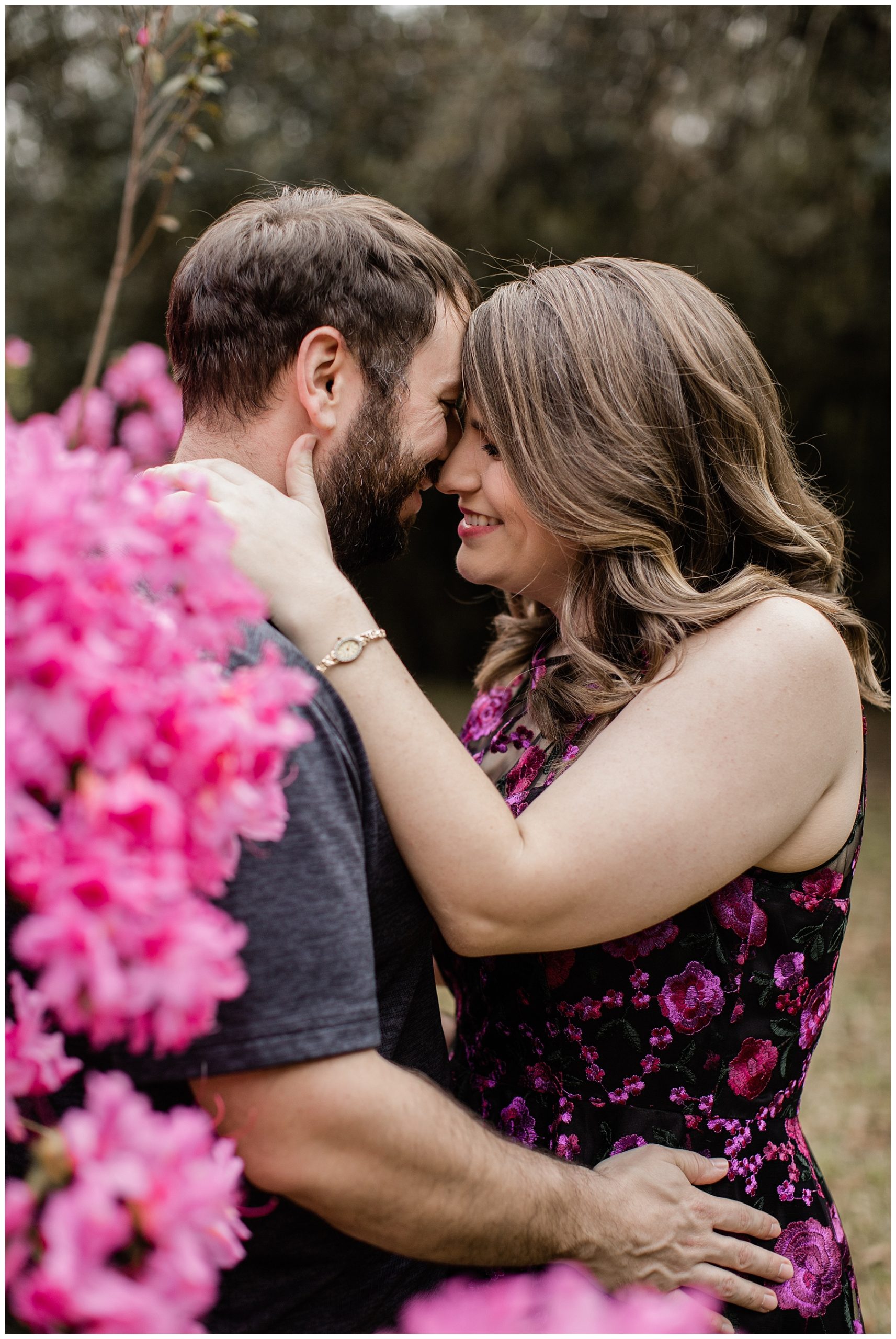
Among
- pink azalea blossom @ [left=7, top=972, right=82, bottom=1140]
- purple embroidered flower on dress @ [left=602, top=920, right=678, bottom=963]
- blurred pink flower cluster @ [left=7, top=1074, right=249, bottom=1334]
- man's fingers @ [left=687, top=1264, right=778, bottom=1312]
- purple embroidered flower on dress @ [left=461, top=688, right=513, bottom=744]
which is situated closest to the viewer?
blurred pink flower cluster @ [left=7, top=1074, right=249, bottom=1334]

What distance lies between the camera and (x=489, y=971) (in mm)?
1981

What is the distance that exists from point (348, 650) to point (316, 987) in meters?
0.51

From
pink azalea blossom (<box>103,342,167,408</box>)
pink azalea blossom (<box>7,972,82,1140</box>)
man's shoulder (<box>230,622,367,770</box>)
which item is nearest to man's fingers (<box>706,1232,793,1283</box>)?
man's shoulder (<box>230,622,367,770</box>)

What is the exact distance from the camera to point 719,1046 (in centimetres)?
178

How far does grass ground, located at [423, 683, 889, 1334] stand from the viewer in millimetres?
3674

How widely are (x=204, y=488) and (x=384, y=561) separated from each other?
4.51 feet

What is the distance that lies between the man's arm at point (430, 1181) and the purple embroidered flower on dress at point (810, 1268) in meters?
0.22

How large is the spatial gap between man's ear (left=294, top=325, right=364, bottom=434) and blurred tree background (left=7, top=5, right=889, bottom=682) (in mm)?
7109

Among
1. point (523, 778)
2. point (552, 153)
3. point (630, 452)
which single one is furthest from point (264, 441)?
point (552, 153)

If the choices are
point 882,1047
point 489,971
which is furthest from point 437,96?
point 489,971

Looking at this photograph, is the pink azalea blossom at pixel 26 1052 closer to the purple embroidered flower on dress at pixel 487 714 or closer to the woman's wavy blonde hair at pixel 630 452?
the woman's wavy blonde hair at pixel 630 452

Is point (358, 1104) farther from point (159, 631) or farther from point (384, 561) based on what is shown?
point (384, 561)

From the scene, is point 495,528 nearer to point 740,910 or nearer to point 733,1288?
point 740,910

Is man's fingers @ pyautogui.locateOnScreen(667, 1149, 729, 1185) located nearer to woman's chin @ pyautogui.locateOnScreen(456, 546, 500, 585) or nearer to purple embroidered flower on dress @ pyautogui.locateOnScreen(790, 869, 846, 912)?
purple embroidered flower on dress @ pyautogui.locateOnScreen(790, 869, 846, 912)
